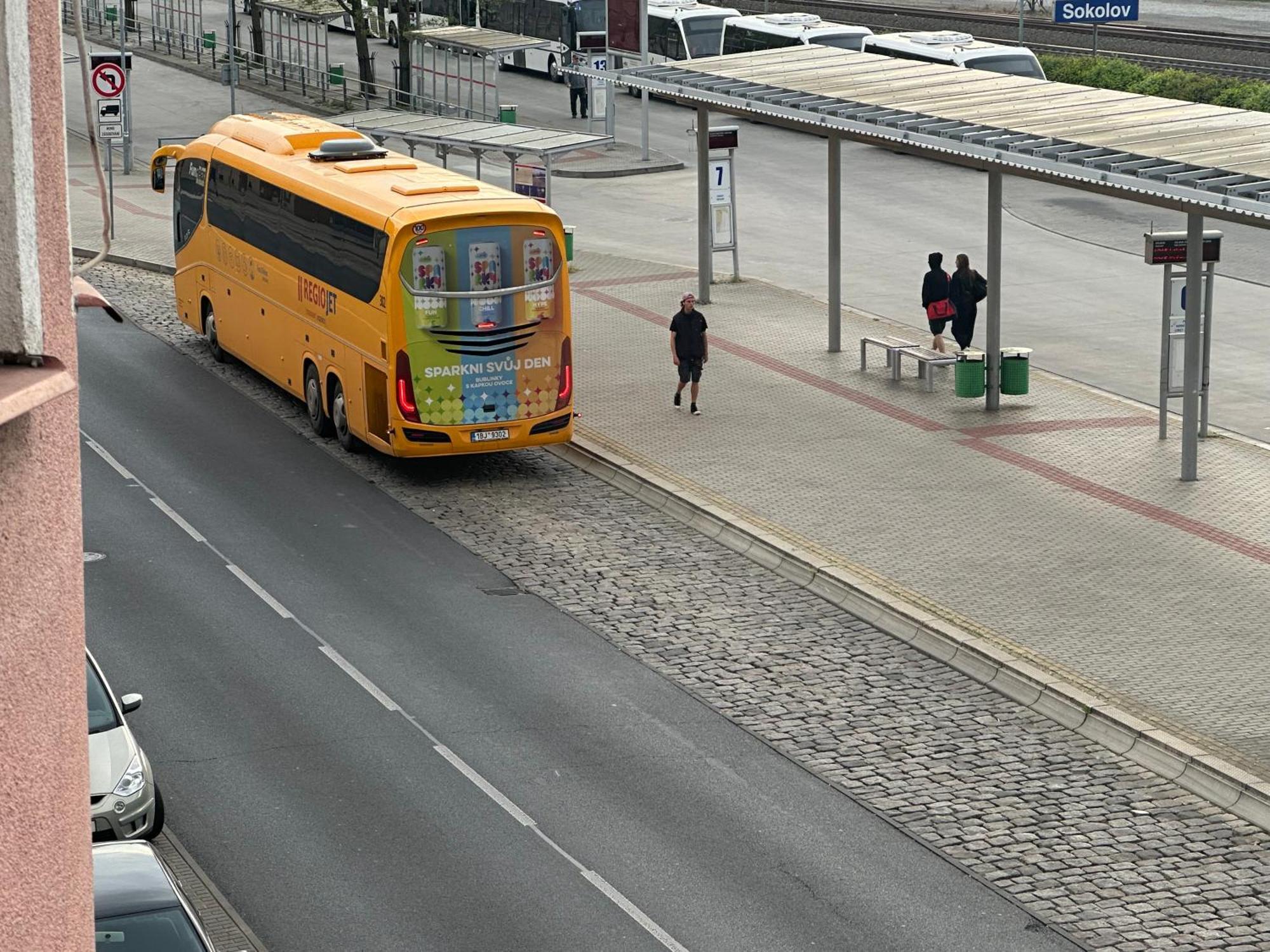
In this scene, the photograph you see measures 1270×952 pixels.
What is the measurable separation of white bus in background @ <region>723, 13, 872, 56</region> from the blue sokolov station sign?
327 inches

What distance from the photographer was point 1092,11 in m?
59.1

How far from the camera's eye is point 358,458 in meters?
22.3

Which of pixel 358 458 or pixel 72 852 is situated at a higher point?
pixel 72 852

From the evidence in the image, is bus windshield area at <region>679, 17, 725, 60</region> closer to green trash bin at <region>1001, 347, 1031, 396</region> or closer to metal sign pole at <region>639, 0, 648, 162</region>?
metal sign pole at <region>639, 0, 648, 162</region>

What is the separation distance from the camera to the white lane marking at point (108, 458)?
832 inches

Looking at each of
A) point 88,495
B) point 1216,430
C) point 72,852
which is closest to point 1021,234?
point 1216,430

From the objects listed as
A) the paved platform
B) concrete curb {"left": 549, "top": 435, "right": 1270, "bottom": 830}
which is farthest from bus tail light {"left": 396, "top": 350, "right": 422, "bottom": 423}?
the paved platform

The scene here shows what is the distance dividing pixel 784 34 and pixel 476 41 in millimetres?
10251

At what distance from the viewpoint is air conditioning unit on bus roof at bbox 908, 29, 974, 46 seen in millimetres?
48312

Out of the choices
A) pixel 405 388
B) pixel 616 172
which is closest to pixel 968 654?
pixel 405 388

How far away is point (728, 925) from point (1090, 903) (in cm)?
222

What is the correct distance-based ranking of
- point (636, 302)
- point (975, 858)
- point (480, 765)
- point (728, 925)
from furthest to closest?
point (636, 302), point (480, 765), point (975, 858), point (728, 925)

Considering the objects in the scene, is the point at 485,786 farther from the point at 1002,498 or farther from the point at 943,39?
the point at 943,39

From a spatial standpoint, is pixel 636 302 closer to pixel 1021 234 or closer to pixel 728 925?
pixel 1021 234
